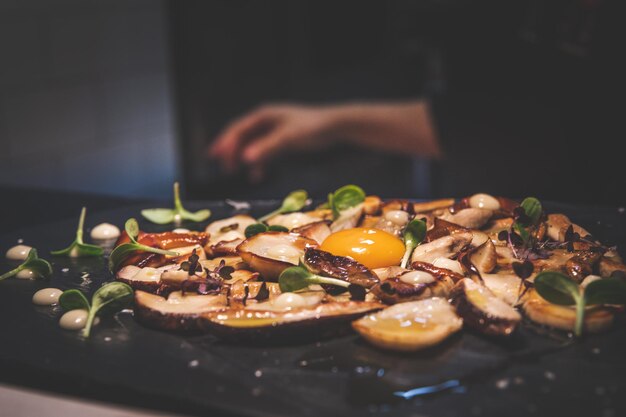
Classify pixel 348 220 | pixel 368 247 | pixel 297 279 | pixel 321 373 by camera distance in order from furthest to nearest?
pixel 348 220, pixel 368 247, pixel 297 279, pixel 321 373

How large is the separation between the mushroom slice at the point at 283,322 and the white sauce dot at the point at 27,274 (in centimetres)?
69

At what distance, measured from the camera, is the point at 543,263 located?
1847mm

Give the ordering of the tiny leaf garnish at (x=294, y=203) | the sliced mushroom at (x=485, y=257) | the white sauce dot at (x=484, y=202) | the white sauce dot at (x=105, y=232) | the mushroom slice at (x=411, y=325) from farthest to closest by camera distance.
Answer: the tiny leaf garnish at (x=294, y=203)
the white sauce dot at (x=105, y=232)
the white sauce dot at (x=484, y=202)
the sliced mushroom at (x=485, y=257)
the mushroom slice at (x=411, y=325)

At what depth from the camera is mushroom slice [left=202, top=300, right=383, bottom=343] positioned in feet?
4.89

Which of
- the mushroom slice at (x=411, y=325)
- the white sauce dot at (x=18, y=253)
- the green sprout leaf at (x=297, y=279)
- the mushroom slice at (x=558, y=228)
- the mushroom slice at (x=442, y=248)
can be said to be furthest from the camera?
the white sauce dot at (x=18, y=253)

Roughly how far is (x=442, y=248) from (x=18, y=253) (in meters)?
1.28

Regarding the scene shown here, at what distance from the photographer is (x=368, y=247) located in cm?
196

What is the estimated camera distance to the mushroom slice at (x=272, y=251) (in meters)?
1.83

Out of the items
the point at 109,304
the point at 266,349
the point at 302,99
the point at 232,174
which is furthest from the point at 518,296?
the point at 302,99

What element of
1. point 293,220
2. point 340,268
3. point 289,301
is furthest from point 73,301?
point 293,220

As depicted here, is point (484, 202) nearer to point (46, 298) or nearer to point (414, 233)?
point (414, 233)

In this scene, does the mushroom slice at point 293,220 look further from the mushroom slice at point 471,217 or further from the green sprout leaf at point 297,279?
the green sprout leaf at point 297,279

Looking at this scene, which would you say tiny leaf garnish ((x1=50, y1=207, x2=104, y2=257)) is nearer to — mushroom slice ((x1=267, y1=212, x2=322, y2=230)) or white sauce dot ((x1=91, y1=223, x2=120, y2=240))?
white sauce dot ((x1=91, y1=223, x2=120, y2=240))

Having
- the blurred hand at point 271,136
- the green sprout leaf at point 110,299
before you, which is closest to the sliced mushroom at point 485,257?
the green sprout leaf at point 110,299
